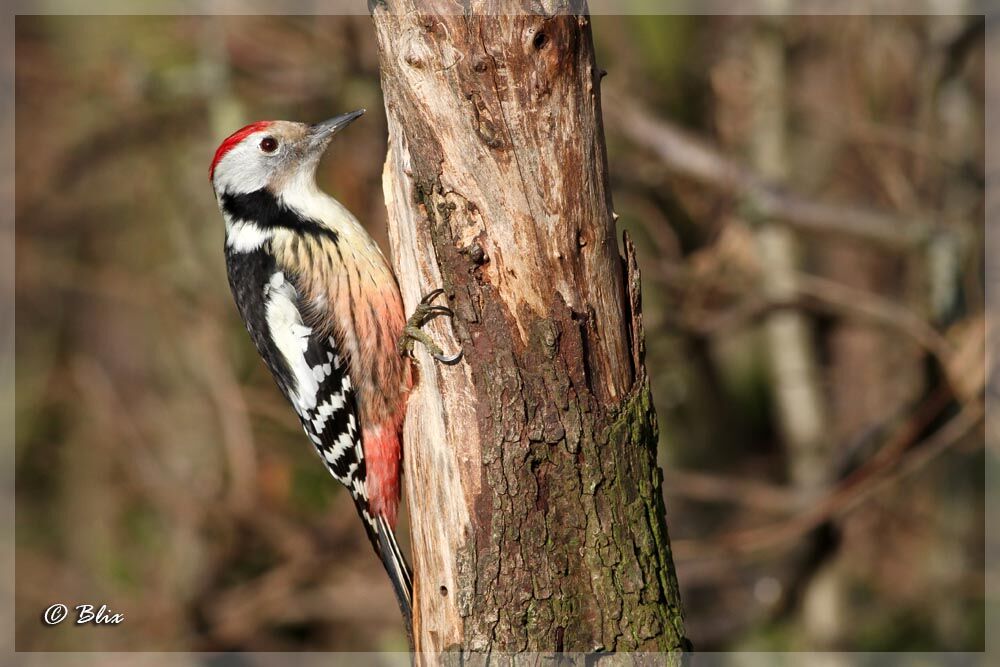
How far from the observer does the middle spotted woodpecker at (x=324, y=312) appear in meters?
3.45

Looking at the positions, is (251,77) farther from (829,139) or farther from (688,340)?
(829,139)

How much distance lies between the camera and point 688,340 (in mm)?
5840

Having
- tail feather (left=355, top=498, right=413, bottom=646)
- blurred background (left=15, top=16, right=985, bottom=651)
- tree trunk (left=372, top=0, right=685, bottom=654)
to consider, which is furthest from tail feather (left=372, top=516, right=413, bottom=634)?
blurred background (left=15, top=16, right=985, bottom=651)

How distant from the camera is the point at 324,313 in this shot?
359 centimetres

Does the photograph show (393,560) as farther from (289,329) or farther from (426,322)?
(426,322)

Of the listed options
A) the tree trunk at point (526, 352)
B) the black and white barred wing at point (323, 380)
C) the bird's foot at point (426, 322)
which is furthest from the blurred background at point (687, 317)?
the bird's foot at point (426, 322)

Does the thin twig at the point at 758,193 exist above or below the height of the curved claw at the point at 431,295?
above

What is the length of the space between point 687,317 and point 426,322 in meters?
2.98

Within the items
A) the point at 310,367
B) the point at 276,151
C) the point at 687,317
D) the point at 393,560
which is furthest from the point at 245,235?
the point at 687,317

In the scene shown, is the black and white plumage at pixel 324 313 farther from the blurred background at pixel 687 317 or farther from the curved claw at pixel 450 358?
the blurred background at pixel 687 317

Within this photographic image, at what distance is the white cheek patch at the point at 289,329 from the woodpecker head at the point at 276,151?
45 centimetres

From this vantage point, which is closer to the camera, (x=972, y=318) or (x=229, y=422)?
(x=972, y=318)

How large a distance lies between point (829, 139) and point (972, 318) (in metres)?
1.86

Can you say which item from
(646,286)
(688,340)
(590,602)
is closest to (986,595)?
(688,340)
